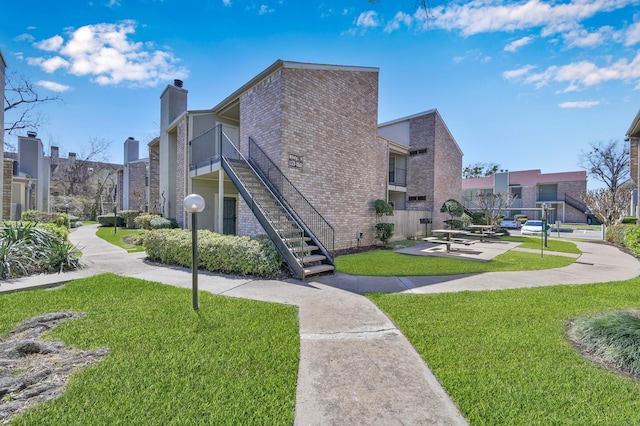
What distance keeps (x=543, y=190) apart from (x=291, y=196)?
43.4 m

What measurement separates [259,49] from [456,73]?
678cm

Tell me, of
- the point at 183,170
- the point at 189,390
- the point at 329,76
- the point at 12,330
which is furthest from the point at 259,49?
the point at 189,390

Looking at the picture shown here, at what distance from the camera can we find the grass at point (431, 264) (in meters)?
7.55

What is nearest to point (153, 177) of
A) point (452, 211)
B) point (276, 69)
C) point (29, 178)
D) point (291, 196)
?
point (29, 178)

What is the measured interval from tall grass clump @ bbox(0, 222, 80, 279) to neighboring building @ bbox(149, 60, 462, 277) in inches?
167

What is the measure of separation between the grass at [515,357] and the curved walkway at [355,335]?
26cm

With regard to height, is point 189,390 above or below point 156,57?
below

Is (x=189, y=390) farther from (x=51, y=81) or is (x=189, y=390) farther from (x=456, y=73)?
(x=51, y=81)

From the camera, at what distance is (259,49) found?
9.97 m

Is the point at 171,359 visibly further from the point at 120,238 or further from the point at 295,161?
the point at 120,238

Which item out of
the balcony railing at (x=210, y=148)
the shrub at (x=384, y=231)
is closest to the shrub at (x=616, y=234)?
the shrub at (x=384, y=231)

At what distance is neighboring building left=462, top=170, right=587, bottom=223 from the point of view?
120 ft

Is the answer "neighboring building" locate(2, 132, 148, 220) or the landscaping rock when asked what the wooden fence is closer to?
the landscaping rock

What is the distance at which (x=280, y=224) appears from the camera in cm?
832
